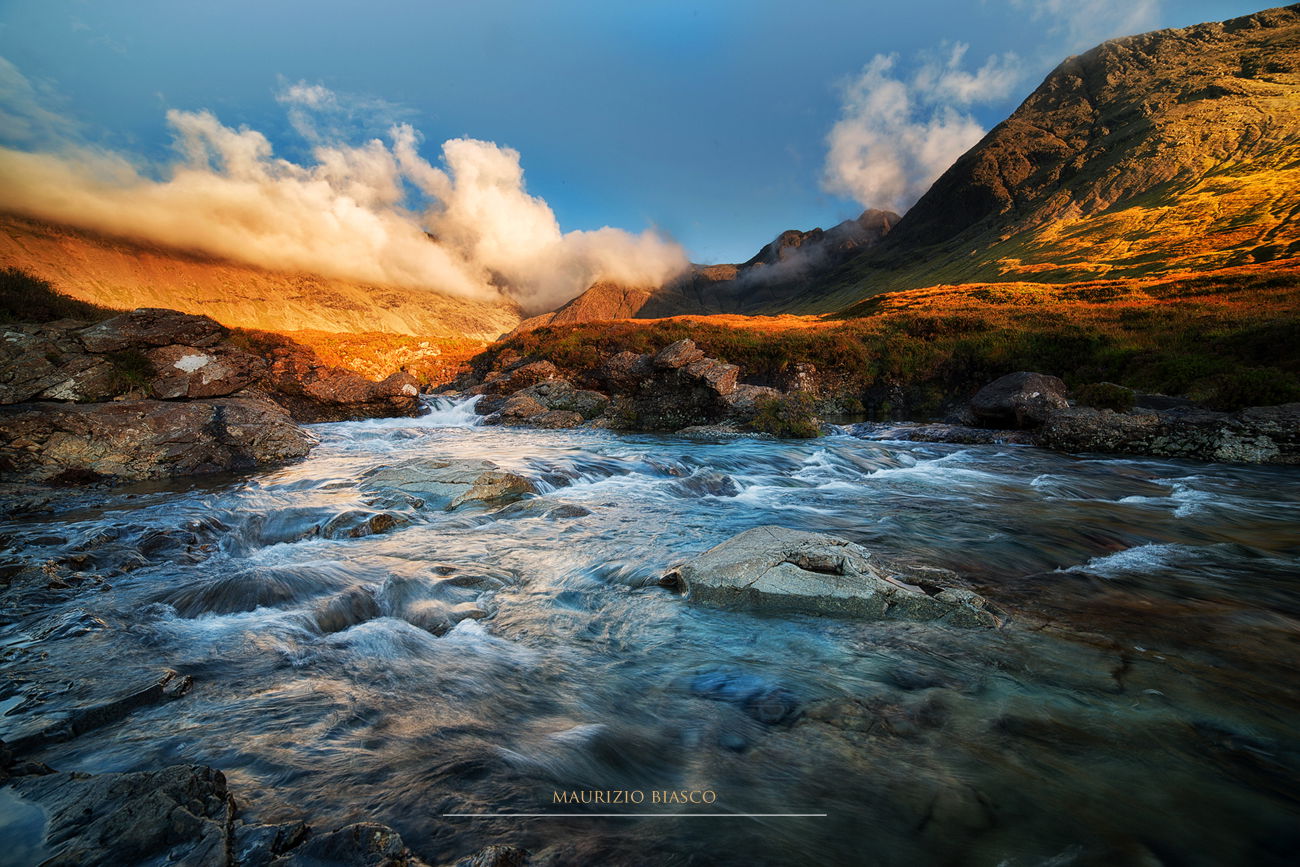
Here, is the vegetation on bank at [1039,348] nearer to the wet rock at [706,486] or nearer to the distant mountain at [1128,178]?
the wet rock at [706,486]

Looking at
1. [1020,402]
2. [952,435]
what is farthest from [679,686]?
[1020,402]

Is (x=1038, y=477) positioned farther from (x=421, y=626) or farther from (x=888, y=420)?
(x=421, y=626)

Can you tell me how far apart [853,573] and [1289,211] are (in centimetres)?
8562

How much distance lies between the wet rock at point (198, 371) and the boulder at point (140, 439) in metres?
0.62

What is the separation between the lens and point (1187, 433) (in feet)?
42.4

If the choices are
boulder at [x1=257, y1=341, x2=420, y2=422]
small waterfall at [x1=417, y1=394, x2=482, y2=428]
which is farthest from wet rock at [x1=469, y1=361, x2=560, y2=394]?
boulder at [x1=257, y1=341, x2=420, y2=422]

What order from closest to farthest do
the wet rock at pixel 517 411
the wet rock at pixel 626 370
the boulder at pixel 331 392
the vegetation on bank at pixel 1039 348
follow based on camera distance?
1. the vegetation on bank at pixel 1039 348
2. the boulder at pixel 331 392
3. the wet rock at pixel 517 411
4. the wet rock at pixel 626 370

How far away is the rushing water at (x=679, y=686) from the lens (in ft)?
8.75

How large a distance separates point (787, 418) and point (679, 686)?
1479 cm

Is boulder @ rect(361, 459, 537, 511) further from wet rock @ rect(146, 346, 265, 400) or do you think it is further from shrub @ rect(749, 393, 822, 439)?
shrub @ rect(749, 393, 822, 439)

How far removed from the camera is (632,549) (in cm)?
741

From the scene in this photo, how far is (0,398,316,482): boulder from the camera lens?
367 inches

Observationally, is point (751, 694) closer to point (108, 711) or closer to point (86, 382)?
point (108, 711)

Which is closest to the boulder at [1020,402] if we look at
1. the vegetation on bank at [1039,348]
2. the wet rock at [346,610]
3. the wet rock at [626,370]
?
the vegetation on bank at [1039,348]
